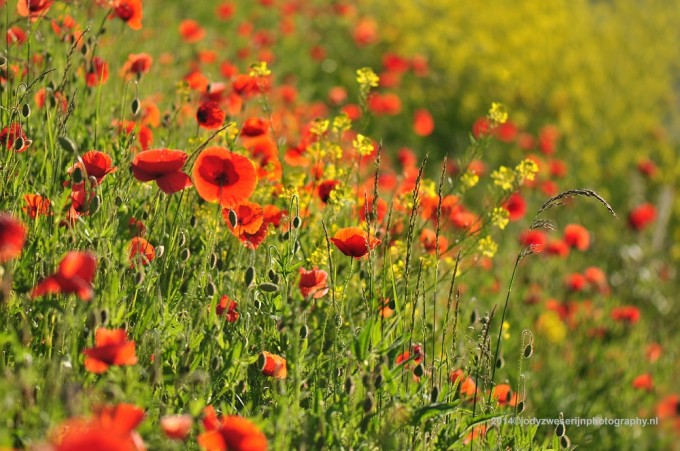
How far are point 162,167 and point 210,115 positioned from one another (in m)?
0.51

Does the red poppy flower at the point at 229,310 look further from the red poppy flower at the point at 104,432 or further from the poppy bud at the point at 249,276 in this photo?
the red poppy flower at the point at 104,432

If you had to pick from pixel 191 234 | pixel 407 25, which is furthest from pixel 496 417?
pixel 407 25

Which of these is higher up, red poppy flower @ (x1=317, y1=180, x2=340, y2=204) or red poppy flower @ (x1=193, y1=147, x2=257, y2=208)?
red poppy flower @ (x1=193, y1=147, x2=257, y2=208)

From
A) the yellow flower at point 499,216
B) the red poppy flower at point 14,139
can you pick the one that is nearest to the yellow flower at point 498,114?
the yellow flower at point 499,216

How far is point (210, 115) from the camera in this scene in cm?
225

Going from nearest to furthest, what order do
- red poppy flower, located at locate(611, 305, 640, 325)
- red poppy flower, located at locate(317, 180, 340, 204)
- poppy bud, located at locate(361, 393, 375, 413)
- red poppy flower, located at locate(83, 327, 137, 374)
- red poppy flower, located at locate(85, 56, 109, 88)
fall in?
red poppy flower, located at locate(83, 327, 137, 374), poppy bud, located at locate(361, 393, 375, 413), red poppy flower, located at locate(317, 180, 340, 204), red poppy flower, located at locate(85, 56, 109, 88), red poppy flower, located at locate(611, 305, 640, 325)

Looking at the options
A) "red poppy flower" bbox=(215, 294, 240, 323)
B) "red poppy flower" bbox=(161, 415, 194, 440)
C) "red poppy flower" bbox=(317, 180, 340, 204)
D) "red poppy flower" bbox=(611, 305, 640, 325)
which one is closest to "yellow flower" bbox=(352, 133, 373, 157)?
"red poppy flower" bbox=(317, 180, 340, 204)

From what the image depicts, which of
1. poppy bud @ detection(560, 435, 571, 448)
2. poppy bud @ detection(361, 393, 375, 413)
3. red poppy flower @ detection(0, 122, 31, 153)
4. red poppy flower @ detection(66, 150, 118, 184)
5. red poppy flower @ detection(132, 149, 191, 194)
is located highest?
red poppy flower @ detection(132, 149, 191, 194)

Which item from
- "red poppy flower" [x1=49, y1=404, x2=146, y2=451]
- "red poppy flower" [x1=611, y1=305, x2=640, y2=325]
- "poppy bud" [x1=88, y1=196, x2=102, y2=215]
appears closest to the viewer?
"red poppy flower" [x1=49, y1=404, x2=146, y2=451]

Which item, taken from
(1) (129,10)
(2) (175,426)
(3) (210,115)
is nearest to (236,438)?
(2) (175,426)

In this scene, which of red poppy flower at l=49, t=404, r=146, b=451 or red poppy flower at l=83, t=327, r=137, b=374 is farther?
red poppy flower at l=83, t=327, r=137, b=374

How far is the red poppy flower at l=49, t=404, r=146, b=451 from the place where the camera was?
0.92m

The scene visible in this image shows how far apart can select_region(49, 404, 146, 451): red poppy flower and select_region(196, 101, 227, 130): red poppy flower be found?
1.05m

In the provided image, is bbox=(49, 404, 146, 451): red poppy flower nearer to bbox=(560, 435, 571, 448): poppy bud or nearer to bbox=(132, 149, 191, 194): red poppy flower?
bbox=(132, 149, 191, 194): red poppy flower
